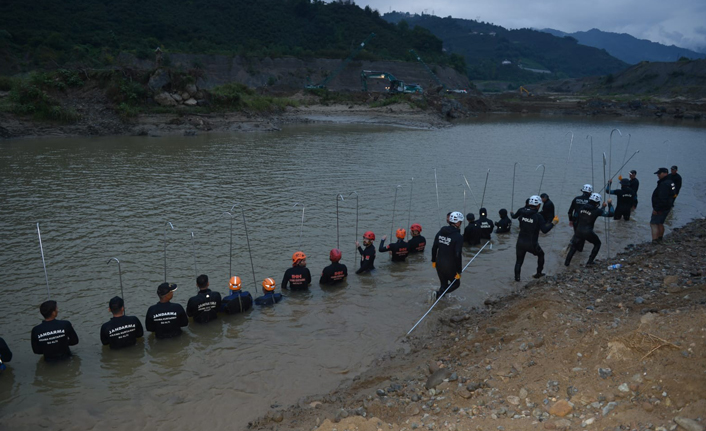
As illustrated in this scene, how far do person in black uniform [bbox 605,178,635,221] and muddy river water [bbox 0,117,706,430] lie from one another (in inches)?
18.7

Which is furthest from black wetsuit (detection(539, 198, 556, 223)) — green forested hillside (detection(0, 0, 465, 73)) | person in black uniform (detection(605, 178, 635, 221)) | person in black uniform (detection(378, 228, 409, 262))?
green forested hillside (detection(0, 0, 465, 73))

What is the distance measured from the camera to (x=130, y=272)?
472 inches

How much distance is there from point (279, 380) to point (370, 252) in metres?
4.98

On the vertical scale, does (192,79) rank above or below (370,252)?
above

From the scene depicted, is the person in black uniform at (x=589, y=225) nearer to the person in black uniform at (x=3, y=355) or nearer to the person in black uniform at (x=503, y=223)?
the person in black uniform at (x=503, y=223)

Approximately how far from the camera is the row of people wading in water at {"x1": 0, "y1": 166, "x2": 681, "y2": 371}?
7973mm

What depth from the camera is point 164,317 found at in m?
8.69

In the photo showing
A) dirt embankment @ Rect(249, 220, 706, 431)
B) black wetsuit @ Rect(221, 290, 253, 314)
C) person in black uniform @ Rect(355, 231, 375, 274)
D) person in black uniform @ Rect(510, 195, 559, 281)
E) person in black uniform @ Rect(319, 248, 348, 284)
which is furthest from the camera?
person in black uniform @ Rect(355, 231, 375, 274)

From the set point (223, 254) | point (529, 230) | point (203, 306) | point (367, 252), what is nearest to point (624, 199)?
point (529, 230)

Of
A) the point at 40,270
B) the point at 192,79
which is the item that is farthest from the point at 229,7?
the point at 40,270

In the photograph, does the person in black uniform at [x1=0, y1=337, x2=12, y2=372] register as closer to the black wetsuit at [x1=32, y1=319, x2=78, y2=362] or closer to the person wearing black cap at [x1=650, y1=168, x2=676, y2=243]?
the black wetsuit at [x1=32, y1=319, x2=78, y2=362]

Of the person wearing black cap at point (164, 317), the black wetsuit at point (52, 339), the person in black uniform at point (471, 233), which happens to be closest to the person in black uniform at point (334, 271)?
the person wearing black cap at point (164, 317)

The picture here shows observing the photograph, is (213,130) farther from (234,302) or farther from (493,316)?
(493,316)

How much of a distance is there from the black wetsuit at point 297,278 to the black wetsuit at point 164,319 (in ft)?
9.00
